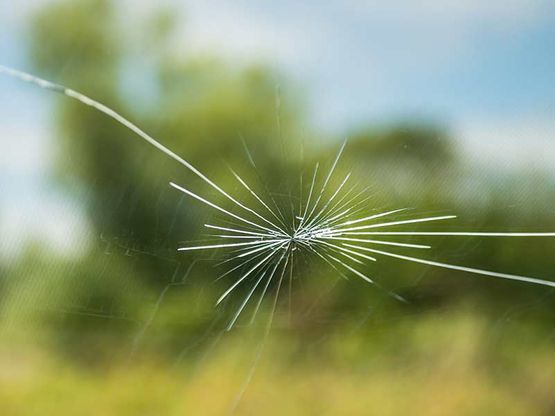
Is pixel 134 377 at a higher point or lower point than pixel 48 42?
lower

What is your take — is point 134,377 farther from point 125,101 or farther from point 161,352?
point 125,101

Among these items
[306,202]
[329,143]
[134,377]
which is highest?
[329,143]

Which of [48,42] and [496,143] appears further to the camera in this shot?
[496,143]

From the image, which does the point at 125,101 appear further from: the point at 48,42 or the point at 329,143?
the point at 329,143

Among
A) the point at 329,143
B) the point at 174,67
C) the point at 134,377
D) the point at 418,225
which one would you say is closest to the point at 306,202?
the point at 329,143

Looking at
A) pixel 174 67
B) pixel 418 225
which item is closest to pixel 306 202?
pixel 418 225

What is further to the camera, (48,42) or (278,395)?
(278,395)

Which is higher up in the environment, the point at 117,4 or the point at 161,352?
the point at 117,4

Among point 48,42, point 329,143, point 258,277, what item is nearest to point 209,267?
point 258,277

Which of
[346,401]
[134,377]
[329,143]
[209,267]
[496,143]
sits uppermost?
[496,143]
